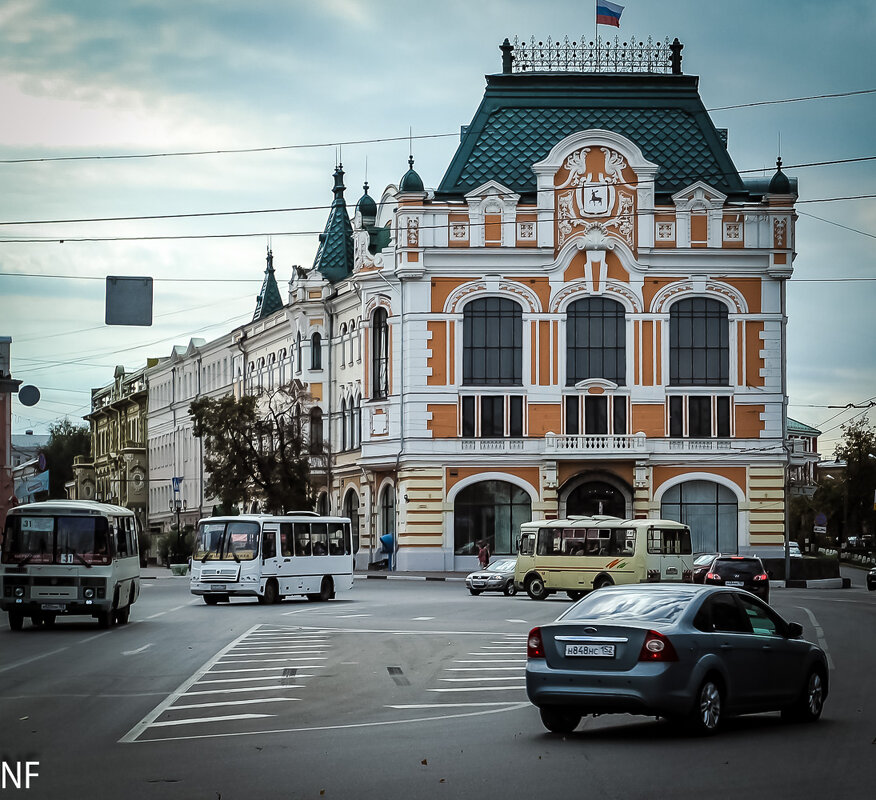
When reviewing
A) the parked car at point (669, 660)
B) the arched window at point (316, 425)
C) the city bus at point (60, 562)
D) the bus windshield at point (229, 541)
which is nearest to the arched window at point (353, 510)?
the arched window at point (316, 425)

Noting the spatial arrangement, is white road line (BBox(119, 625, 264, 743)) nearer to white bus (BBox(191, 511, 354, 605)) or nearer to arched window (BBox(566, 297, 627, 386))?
white bus (BBox(191, 511, 354, 605))

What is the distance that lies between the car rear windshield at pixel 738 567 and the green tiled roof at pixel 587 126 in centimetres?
3079

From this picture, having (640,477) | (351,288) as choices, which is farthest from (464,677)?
(351,288)

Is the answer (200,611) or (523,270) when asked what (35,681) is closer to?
(200,611)

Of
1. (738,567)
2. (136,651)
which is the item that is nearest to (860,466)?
(738,567)

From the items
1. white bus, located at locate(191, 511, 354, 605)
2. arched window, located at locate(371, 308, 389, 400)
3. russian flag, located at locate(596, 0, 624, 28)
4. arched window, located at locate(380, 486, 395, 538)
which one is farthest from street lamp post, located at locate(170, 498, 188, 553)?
white bus, located at locate(191, 511, 354, 605)

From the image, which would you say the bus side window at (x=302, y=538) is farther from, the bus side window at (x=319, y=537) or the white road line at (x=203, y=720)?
the white road line at (x=203, y=720)

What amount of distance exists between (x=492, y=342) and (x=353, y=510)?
13.6 metres

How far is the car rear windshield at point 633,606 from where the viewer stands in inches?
607

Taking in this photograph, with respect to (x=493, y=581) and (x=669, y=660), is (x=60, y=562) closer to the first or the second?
(x=669, y=660)

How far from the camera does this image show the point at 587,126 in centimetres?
7662

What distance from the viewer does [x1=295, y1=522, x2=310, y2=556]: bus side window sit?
154 ft

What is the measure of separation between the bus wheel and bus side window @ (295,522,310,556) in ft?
23.3

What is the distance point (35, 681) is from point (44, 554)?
12477 mm
